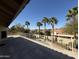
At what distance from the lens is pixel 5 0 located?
8.82m

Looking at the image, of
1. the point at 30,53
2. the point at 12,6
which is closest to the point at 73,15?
the point at 30,53

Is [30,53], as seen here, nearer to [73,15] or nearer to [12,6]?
[12,6]

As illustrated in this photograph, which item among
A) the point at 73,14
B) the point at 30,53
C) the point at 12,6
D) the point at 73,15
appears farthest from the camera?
the point at 73,15

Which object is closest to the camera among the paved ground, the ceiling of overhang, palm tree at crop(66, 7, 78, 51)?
the ceiling of overhang

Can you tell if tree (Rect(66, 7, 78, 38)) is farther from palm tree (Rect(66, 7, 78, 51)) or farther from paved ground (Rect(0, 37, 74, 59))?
paved ground (Rect(0, 37, 74, 59))

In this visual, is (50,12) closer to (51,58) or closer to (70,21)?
(70,21)

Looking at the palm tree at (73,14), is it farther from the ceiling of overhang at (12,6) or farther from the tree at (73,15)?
the ceiling of overhang at (12,6)

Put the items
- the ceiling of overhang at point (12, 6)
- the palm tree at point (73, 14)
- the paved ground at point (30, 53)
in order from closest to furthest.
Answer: the ceiling of overhang at point (12, 6) < the paved ground at point (30, 53) < the palm tree at point (73, 14)

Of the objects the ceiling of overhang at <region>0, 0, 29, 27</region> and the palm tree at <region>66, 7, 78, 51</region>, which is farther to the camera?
the palm tree at <region>66, 7, 78, 51</region>

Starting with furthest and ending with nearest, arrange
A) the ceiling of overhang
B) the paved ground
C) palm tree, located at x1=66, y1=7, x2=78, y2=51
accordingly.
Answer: palm tree, located at x1=66, y1=7, x2=78, y2=51 → the paved ground → the ceiling of overhang

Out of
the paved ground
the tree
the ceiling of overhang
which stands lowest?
the paved ground

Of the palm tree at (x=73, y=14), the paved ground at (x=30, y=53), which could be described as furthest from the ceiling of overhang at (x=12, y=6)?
the palm tree at (x=73, y=14)

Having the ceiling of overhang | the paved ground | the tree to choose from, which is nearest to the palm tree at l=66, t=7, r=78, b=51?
the tree

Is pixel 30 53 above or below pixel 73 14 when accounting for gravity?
below
